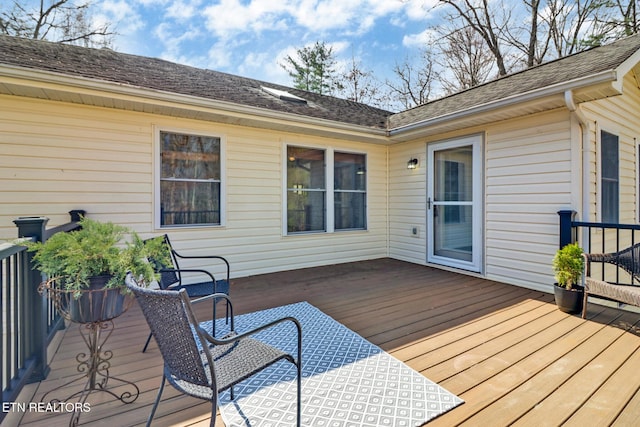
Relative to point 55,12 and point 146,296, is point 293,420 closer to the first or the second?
point 146,296

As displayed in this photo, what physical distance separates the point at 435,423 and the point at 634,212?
5821mm

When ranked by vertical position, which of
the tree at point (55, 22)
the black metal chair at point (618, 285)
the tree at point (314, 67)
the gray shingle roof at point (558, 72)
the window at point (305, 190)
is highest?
the tree at point (314, 67)

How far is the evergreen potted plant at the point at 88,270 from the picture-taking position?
67.2 inches

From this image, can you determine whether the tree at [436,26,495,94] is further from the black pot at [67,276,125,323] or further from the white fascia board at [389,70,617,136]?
the black pot at [67,276,125,323]

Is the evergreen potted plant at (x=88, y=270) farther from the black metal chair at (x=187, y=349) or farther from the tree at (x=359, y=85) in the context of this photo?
the tree at (x=359, y=85)

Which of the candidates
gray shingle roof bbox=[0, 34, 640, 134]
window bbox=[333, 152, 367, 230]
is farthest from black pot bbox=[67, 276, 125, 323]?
window bbox=[333, 152, 367, 230]

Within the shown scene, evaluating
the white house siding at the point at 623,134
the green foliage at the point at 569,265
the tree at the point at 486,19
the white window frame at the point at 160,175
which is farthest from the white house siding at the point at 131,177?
the tree at the point at 486,19

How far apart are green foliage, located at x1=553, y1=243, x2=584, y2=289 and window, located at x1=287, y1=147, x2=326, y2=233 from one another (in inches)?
142

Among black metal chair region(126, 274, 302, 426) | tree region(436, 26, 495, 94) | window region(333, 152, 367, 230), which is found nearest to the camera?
black metal chair region(126, 274, 302, 426)

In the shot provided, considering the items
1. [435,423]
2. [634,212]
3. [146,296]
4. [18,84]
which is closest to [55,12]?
[18,84]

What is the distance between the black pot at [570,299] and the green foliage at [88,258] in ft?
13.1

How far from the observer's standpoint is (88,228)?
1.91 m

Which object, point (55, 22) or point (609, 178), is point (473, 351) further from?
point (55, 22)

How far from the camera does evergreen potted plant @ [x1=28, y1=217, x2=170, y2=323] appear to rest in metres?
1.71
